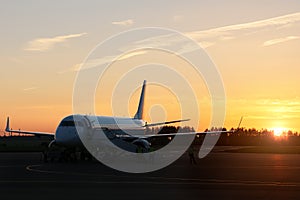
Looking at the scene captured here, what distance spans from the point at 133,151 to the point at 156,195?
27.7 m

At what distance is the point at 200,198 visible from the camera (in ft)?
55.3

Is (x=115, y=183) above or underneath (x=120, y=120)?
underneath

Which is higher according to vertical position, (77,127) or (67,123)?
(67,123)

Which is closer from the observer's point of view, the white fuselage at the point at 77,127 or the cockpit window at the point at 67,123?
the white fuselage at the point at 77,127

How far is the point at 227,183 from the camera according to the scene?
2238cm

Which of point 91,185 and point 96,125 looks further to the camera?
point 96,125

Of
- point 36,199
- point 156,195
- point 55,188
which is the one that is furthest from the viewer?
point 55,188

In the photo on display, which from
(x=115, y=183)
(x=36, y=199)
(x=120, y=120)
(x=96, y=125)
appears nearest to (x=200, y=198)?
(x=36, y=199)

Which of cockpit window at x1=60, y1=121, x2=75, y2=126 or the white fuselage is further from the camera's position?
cockpit window at x1=60, y1=121, x2=75, y2=126

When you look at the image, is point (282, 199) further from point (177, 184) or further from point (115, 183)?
point (115, 183)

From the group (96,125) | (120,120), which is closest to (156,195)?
(96,125)

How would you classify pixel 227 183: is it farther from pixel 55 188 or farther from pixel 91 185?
pixel 55 188

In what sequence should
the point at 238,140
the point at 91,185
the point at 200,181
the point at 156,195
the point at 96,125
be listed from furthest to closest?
the point at 238,140, the point at 96,125, the point at 200,181, the point at 91,185, the point at 156,195

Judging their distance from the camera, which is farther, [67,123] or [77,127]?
[67,123]
